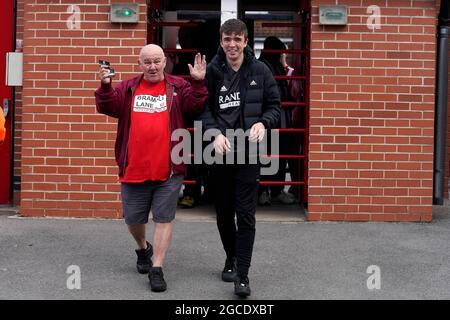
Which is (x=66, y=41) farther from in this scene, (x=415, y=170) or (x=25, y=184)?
(x=415, y=170)

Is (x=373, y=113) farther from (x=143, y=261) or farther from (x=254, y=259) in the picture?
(x=143, y=261)

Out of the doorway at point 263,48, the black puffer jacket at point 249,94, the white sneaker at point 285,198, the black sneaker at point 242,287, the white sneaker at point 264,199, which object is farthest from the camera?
the white sneaker at point 285,198

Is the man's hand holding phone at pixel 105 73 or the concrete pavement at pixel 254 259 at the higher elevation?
the man's hand holding phone at pixel 105 73

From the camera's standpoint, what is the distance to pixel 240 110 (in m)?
5.23

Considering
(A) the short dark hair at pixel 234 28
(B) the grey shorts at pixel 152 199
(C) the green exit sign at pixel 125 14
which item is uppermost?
(C) the green exit sign at pixel 125 14

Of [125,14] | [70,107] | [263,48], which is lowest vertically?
[70,107]

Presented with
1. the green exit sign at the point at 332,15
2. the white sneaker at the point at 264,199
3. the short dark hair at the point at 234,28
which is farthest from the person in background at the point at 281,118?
the short dark hair at the point at 234,28

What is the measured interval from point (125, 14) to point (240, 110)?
9.91 feet

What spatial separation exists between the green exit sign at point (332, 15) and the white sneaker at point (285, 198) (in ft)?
8.04

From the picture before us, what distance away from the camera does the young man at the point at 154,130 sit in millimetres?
5312

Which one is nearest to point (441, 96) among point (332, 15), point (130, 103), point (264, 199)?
point (332, 15)

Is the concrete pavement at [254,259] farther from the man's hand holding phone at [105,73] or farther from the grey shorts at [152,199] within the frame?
the man's hand holding phone at [105,73]

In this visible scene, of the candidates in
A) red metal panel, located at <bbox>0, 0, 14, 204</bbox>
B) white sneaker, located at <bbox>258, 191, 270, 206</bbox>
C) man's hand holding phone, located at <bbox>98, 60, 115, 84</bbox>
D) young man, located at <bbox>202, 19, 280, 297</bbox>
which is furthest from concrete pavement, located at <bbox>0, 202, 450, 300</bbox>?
man's hand holding phone, located at <bbox>98, 60, 115, 84</bbox>

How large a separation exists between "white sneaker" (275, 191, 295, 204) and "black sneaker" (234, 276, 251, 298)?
13.7 ft
